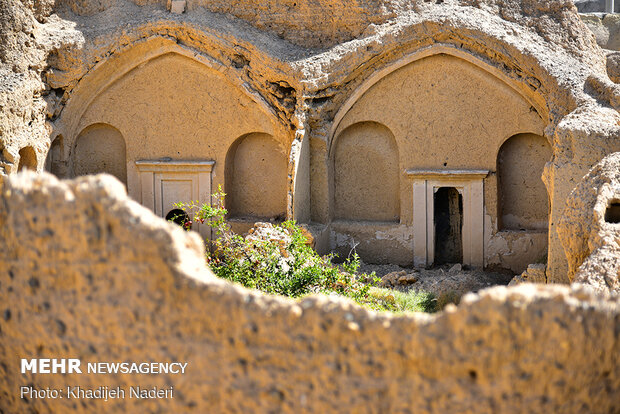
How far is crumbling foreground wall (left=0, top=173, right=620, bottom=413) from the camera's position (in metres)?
3.19

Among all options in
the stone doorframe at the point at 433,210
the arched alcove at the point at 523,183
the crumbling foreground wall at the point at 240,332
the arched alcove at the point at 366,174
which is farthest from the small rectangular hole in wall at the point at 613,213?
the arched alcove at the point at 366,174

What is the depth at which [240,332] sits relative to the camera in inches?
136

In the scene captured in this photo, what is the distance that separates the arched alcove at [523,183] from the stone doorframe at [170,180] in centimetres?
487

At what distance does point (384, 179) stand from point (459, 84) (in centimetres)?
202

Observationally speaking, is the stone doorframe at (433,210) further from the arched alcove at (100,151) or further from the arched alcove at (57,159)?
the arched alcove at (57,159)

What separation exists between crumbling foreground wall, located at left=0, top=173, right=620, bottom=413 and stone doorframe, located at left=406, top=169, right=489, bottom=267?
7.61 meters

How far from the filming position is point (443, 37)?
35.2 feet

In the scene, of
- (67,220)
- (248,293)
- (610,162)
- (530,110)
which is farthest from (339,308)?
(530,110)

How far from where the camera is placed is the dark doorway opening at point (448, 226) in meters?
11.6

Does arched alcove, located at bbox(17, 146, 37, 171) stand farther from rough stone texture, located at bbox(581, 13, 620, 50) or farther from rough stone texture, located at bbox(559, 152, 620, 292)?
rough stone texture, located at bbox(581, 13, 620, 50)

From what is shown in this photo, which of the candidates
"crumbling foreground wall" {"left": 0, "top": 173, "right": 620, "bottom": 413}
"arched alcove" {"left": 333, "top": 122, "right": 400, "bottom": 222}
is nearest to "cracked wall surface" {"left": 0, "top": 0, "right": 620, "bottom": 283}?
"arched alcove" {"left": 333, "top": 122, "right": 400, "bottom": 222}

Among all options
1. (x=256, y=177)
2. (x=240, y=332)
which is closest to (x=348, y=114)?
(x=256, y=177)

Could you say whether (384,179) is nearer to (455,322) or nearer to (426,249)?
(426,249)

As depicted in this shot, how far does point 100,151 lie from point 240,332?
976cm
